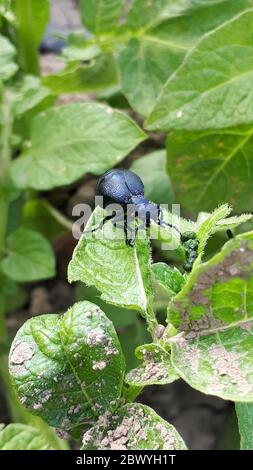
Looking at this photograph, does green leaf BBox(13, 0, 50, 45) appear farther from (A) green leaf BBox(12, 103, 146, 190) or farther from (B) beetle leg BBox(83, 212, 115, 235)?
(B) beetle leg BBox(83, 212, 115, 235)

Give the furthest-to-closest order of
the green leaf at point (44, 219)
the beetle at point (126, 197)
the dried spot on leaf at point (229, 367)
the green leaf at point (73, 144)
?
the green leaf at point (44, 219)
the green leaf at point (73, 144)
the beetle at point (126, 197)
the dried spot on leaf at point (229, 367)

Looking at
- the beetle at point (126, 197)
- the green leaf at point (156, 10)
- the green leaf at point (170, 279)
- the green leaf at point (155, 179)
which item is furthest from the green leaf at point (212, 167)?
the green leaf at point (170, 279)

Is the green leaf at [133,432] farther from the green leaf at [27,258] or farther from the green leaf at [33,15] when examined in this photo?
the green leaf at [33,15]

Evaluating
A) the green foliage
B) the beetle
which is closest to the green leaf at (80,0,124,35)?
the green foliage

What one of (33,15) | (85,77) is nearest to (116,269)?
(85,77)

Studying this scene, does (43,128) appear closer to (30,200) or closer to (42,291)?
(30,200)

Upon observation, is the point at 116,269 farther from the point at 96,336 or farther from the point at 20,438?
the point at 20,438
